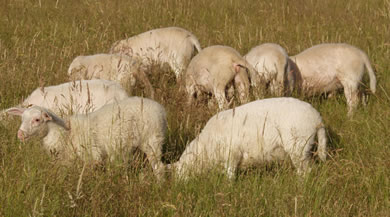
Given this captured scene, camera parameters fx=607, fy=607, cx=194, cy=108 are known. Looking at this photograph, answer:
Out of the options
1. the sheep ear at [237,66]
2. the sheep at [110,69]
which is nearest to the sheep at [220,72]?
the sheep ear at [237,66]

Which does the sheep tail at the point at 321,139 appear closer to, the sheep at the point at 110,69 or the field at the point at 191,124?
the field at the point at 191,124

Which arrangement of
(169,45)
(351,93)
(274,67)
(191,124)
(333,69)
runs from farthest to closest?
(169,45) < (333,69) < (351,93) < (274,67) < (191,124)

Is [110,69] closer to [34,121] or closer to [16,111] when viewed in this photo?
[16,111]

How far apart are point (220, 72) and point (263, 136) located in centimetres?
200

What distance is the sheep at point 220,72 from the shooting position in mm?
6453

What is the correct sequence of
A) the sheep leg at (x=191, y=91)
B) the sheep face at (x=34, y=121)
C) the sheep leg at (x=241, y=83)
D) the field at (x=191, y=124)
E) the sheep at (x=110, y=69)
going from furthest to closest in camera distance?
the sheep leg at (x=191, y=91)
the sheep at (x=110, y=69)
the sheep leg at (x=241, y=83)
the sheep face at (x=34, y=121)
the field at (x=191, y=124)

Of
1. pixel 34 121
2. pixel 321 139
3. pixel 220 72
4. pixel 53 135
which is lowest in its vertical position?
pixel 321 139

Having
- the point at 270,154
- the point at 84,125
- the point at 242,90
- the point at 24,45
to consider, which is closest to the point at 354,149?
the point at 270,154

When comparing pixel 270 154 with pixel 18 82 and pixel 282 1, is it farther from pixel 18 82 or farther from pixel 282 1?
pixel 282 1

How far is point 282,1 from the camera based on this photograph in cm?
1113

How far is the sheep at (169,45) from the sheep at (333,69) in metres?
1.68

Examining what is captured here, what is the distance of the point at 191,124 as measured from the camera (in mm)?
5609

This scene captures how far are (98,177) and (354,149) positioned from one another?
2239 millimetres

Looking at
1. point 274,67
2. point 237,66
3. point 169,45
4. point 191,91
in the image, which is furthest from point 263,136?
point 169,45
